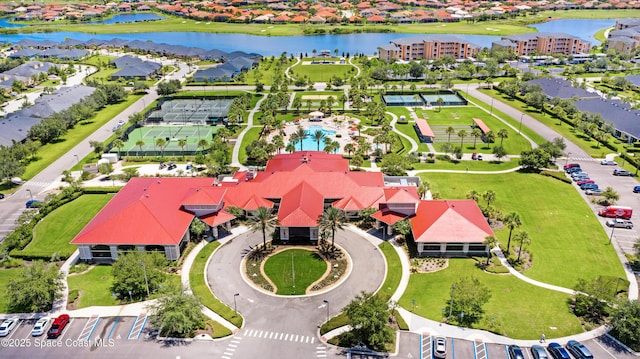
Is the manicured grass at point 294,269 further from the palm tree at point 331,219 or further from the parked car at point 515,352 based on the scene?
the parked car at point 515,352

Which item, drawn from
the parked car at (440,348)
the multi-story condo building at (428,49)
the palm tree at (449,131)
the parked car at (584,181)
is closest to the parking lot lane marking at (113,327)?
the parked car at (440,348)

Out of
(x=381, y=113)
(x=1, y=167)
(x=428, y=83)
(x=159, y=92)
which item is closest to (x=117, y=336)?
(x=1, y=167)

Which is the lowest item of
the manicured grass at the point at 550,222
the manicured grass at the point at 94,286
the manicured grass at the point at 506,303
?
the manicured grass at the point at 94,286

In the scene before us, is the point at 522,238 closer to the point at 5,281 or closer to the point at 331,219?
the point at 331,219

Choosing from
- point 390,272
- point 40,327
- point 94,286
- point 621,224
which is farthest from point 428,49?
point 40,327

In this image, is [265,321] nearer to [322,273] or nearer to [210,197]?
[322,273]

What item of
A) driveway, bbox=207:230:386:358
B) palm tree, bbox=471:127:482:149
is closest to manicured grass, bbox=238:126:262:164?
driveway, bbox=207:230:386:358

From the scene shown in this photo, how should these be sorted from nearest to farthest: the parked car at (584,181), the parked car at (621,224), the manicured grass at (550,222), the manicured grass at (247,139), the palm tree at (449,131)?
the manicured grass at (550,222)
the parked car at (621,224)
the parked car at (584,181)
the manicured grass at (247,139)
the palm tree at (449,131)
